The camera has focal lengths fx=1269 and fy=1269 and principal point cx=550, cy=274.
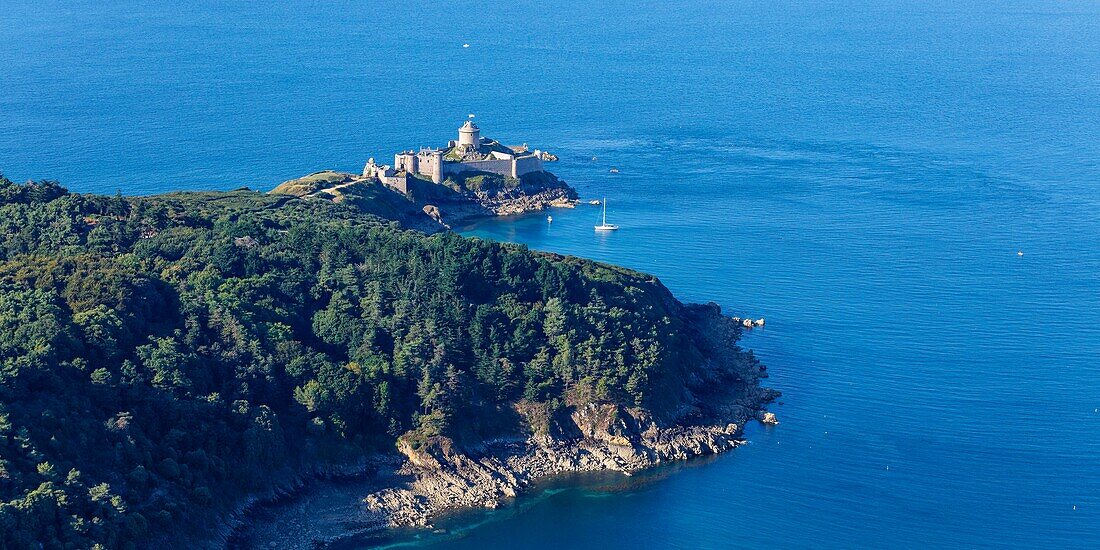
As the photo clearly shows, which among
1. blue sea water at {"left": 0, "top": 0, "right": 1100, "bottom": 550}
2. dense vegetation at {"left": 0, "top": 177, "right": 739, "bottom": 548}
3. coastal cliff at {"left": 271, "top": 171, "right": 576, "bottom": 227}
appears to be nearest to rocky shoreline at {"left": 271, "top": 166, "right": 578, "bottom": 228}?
coastal cliff at {"left": 271, "top": 171, "right": 576, "bottom": 227}

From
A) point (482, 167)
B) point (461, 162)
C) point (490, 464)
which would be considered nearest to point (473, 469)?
point (490, 464)

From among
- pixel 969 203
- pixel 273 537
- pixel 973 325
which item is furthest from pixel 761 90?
pixel 273 537

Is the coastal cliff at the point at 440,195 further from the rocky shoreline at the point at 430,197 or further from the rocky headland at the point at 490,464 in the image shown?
the rocky headland at the point at 490,464

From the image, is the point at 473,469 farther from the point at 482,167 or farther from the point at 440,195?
the point at 482,167

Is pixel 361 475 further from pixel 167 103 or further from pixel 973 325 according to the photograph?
pixel 167 103

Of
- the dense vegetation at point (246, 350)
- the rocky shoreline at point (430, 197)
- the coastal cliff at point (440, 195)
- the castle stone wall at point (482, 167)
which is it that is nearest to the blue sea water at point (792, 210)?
the rocky shoreline at point (430, 197)

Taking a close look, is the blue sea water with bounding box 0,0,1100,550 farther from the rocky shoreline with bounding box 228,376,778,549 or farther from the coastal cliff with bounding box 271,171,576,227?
the coastal cliff with bounding box 271,171,576,227
